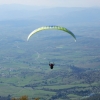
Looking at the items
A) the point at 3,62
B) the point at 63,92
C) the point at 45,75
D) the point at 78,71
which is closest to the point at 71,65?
the point at 78,71

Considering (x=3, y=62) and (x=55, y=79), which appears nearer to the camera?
(x=55, y=79)

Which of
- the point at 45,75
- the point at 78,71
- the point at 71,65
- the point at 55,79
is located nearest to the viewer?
the point at 55,79

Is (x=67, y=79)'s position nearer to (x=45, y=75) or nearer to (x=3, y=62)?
(x=45, y=75)

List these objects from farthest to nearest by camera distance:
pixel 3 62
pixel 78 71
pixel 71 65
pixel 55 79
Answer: pixel 3 62 → pixel 71 65 → pixel 78 71 → pixel 55 79

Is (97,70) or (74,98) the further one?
(97,70)

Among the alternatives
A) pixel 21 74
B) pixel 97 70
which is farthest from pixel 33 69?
pixel 97 70

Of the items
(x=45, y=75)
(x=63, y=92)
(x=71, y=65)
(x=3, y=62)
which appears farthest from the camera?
(x=3, y=62)

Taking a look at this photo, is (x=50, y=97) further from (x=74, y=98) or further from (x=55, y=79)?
(x=55, y=79)

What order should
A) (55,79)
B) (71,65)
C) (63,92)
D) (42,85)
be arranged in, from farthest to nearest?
1. (71,65)
2. (55,79)
3. (42,85)
4. (63,92)

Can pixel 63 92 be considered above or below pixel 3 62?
below
